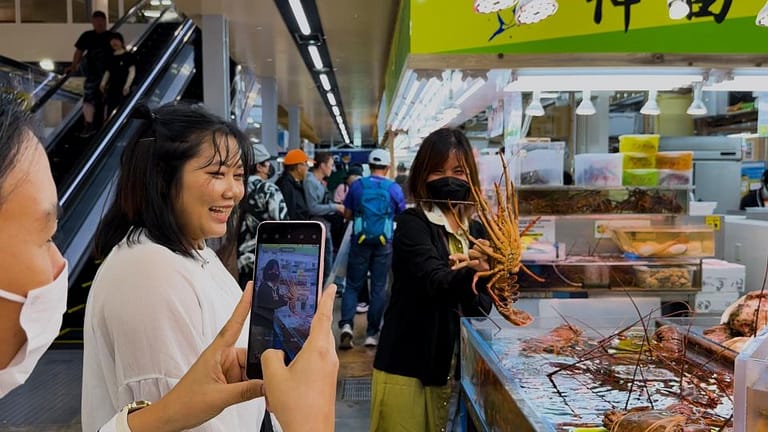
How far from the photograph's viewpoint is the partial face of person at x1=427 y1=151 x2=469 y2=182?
2488mm

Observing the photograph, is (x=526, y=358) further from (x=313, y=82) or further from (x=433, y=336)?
(x=313, y=82)

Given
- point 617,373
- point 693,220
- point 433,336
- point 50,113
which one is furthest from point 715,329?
point 50,113

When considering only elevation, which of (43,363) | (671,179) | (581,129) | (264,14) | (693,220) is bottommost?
(43,363)

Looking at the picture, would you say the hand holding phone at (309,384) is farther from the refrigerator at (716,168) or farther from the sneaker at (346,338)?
the refrigerator at (716,168)

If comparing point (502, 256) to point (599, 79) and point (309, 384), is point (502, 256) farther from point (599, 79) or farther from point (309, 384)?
point (599, 79)

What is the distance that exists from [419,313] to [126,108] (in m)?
6.57

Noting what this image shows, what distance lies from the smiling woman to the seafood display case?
2.46 ft

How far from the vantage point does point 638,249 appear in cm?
396

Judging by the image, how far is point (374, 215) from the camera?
20.7 feet

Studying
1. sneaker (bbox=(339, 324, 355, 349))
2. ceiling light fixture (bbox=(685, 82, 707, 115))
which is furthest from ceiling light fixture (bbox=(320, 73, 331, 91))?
ceiling light fixture (bbox=(685, 82, 707, 115))

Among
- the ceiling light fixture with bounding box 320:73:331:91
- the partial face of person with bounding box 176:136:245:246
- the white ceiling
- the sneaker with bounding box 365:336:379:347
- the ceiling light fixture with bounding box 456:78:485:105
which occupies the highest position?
the white ceiling

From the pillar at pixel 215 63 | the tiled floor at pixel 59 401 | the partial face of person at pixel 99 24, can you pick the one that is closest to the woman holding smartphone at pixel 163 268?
the tiled floor at pixel 59 401

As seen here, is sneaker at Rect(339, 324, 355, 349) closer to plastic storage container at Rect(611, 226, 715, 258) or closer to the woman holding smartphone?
plastic storage container at Rect(611, 226, 715, 258)

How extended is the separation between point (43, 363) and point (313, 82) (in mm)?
9292
